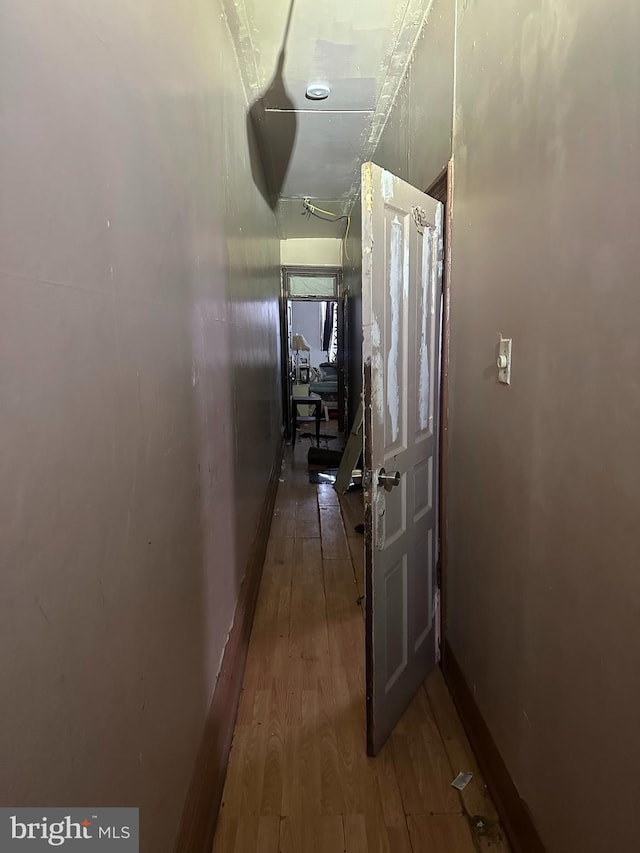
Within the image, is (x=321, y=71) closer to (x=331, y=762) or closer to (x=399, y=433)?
(x=399, y=433)

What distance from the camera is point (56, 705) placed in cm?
67

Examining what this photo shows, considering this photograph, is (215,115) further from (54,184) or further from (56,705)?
(56,705)

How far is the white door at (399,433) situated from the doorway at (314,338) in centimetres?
460

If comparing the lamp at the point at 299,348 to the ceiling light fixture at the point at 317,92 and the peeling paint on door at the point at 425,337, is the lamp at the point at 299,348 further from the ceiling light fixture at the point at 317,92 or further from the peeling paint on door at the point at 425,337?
the peeling paint on door at the point at 425,337

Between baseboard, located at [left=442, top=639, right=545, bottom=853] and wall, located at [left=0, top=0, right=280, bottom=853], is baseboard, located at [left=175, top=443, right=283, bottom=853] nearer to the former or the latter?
wall, located at [left=0, top=0, right=280, bottom=853]

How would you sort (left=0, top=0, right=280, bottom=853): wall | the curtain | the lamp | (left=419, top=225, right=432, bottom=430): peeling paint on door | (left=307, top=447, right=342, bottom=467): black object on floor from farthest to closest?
the curtain, the lamp, (left=307, top=447, right=342, bottom=467): black object on floor, (left=419, top=225, right=432, bottom=430): peeling paint on door, (left=0, top=0, right=280, bottom=853): wall

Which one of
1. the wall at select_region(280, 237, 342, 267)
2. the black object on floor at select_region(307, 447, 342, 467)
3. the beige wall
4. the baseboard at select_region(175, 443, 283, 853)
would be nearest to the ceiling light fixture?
the beige wall

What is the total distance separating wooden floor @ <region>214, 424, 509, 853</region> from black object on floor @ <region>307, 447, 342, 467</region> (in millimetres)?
3063

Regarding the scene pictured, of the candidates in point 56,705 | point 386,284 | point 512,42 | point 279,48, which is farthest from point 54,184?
point 279,48

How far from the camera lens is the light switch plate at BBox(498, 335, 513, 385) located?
150cm

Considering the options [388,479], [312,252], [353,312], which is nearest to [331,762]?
[388,479]

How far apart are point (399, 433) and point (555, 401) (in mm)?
667

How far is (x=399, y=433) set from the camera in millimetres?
1829

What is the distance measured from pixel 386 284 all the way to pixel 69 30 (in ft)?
3.58
